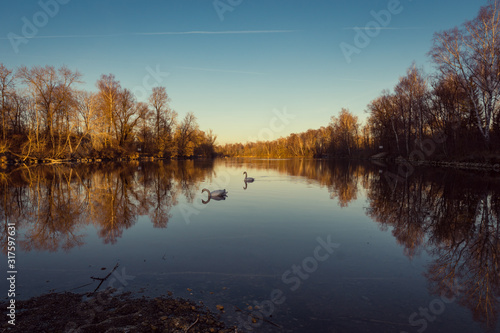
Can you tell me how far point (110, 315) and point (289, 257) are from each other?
11.4 feet

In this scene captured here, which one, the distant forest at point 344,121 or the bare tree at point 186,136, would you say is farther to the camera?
the bare tree at point 186,136

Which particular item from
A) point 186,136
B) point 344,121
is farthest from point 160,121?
point 344,121

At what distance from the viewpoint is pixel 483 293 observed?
13.9 feet

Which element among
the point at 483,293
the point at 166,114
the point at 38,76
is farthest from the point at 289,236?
the point at 166,114

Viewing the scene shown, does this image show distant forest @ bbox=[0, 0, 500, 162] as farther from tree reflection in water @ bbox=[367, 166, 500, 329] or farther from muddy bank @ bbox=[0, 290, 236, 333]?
muddy bank @ bbox=[0, 290, 236, 333]

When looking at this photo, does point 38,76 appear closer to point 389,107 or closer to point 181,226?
point 181,226

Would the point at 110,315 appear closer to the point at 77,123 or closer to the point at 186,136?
the point at 77,123

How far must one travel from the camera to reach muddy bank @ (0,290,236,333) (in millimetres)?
3166

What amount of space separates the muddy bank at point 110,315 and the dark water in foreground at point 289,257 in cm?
30

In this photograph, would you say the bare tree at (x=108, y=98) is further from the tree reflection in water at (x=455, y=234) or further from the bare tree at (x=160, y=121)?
the tree reflection in water at (x=455, y=234)

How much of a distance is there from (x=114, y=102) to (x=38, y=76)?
13885 mm

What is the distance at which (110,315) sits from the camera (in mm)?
3443

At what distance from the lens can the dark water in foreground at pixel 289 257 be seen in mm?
3762

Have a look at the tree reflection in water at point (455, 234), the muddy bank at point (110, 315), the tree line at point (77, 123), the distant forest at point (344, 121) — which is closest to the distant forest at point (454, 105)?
the distant forest at point (344, 121)
